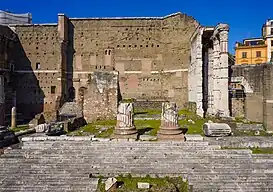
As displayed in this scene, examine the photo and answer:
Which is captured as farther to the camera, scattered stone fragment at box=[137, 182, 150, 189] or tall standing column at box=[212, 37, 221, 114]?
tall standing column at box=[212, 37, 221, 114]

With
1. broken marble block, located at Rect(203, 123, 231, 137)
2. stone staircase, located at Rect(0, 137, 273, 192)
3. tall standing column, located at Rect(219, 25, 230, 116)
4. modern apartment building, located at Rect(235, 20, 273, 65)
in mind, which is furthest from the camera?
modern apartment building, located at Rect(235, 20, 273, 65)

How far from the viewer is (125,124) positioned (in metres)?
10.6

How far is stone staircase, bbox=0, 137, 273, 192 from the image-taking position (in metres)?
7.57

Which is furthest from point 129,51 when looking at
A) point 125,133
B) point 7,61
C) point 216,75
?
point 125,133

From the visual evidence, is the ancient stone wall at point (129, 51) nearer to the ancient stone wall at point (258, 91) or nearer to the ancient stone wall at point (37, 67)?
the ancient stone wall at point (37, 67)

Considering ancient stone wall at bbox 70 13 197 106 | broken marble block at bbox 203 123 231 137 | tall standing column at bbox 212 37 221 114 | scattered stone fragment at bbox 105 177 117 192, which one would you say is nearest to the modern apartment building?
ancient stone wall at bbox 70 13 197 106

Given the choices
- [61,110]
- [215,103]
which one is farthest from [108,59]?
[215,103]

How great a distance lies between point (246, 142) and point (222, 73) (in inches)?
322

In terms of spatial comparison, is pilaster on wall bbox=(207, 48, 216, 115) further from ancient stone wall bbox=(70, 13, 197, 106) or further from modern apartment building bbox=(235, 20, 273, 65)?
modern apartment building bbox=(235, 20, 273, 65)

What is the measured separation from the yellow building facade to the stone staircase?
116 ft

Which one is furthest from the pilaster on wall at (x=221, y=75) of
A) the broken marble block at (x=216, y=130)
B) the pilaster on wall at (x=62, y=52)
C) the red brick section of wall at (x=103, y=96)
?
the pilaster on wall at (x=62, y=52)

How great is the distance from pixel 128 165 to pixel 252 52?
38.3 meters

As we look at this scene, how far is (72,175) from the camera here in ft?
26.1

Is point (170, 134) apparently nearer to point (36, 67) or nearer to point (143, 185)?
point (143, 185)
